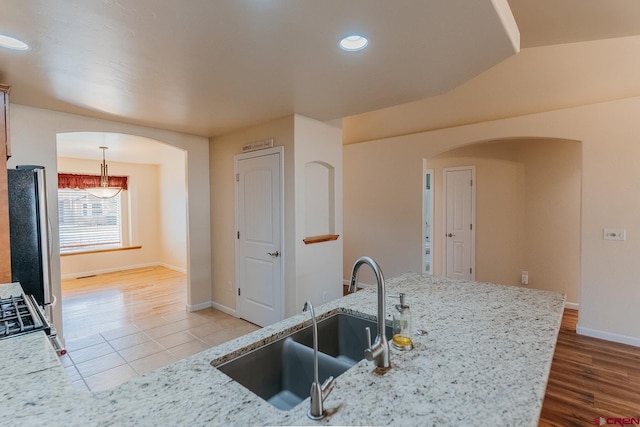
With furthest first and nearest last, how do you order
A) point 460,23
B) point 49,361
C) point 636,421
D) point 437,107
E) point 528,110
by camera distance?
1. point 437,107
2. point 528,110
3. point 636,421
4. point 460,23
5. point 49,361

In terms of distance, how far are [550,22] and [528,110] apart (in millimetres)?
1387

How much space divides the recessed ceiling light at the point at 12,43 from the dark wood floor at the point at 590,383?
3964 mm

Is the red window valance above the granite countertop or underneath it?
above

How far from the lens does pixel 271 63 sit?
2.11 metres

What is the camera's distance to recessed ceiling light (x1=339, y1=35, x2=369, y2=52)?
1.79 metres

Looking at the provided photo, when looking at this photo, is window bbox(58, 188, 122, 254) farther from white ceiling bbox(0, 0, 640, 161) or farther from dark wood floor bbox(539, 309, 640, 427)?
dark wood floor bbox(539, 309, 640, 427)

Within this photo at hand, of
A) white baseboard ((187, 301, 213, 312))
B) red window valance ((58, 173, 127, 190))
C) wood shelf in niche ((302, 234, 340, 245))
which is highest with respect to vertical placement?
red window valance ((58, 173, 127, 190))

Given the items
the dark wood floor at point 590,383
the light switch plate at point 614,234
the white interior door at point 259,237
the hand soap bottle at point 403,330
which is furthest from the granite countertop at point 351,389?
the light switch plate at point 614,234

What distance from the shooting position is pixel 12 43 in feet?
5.99

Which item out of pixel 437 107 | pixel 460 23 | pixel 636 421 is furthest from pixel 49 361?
pixel 437 107

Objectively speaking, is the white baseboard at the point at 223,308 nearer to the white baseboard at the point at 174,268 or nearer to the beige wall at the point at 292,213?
the beige wall at the point at 292,213

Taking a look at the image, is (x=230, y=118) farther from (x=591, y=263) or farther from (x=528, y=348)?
(x=591, y=263)

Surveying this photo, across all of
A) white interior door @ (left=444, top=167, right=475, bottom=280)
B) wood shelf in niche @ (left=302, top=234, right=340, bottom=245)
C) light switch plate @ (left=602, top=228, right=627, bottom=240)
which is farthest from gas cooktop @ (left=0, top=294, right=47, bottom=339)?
white interior door @ (left=444, top=167, right=475, bottom=280)

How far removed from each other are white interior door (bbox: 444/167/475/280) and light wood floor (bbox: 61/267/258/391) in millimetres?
3458
